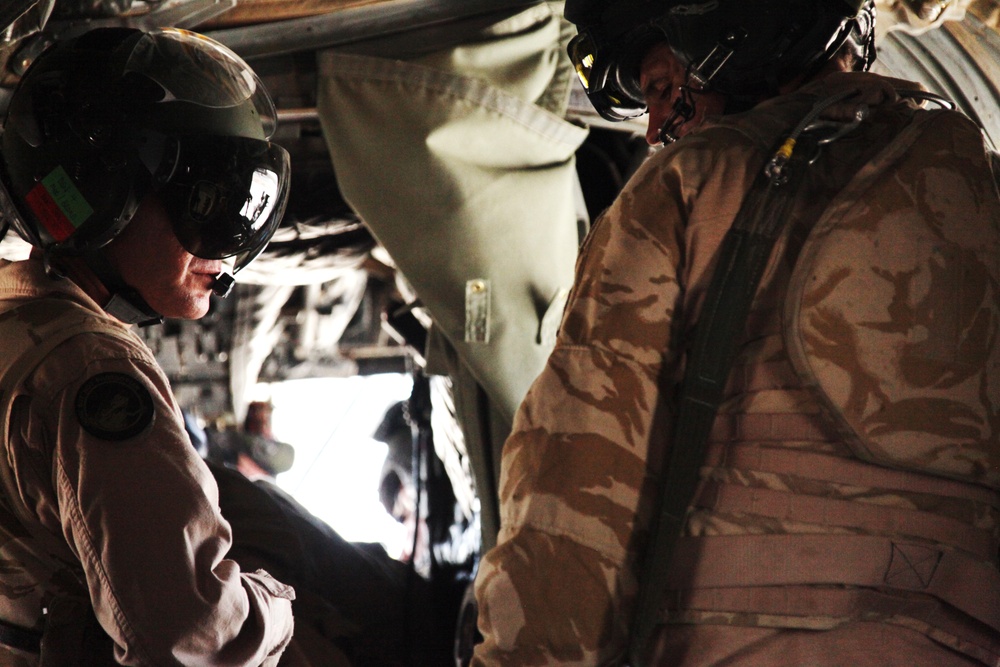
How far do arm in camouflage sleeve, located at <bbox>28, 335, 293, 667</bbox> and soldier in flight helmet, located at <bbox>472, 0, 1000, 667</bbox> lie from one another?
0.38 metres

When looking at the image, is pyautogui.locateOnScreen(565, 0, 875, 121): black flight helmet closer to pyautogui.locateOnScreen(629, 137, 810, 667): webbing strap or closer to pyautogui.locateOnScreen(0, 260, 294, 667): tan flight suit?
pyautogui.locateOnScreen(629, 137, 810, 667): webbing strap

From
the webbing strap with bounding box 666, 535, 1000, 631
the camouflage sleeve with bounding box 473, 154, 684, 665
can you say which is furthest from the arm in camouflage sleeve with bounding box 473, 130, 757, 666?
the webbing strap with bounding box 666, 535, 1000, 631

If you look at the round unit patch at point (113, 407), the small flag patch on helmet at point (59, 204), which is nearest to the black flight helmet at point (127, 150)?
the small flag patch on helmet at point (59, 204)

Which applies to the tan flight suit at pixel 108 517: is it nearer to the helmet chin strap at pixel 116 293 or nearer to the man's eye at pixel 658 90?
the helmet chin strap at pixel 116 293

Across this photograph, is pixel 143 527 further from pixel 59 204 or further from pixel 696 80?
pixel 696 80

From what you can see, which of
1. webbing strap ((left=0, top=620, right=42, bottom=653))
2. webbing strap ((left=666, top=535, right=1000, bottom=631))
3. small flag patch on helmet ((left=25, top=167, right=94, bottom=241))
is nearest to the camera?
webbing strap ((left=666, top=535, right=1000, bottom=631))

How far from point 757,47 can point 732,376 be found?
461 millimetres

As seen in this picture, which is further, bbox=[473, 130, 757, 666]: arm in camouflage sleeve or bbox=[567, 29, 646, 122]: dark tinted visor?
bbox=[567, 29, 646, 122]: dark tinted visor

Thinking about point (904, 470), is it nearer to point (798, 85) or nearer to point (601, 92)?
point (798, 85)

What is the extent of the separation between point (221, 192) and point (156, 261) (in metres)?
0.15

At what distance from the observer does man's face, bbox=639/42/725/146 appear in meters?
1.58

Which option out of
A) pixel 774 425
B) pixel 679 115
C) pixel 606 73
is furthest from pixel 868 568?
pixel 606 73

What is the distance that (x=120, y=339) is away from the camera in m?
1.53

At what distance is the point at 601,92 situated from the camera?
180 centimetres
